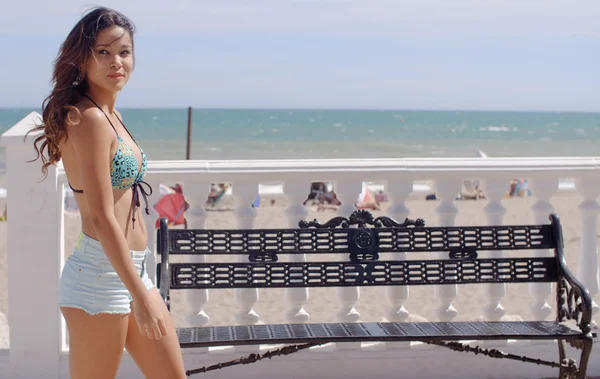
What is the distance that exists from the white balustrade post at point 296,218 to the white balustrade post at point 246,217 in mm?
195

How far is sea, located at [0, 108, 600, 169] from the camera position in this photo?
50.7 meters

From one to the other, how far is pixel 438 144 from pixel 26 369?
178ft

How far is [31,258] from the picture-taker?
426 cm

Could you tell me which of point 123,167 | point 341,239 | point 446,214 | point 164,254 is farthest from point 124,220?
point 446,214

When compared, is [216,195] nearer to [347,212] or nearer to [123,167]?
[347,212]

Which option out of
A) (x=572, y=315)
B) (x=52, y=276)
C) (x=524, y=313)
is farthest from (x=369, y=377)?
(x=524, y=313)

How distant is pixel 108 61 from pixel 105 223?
0.58m

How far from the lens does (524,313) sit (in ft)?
25.5

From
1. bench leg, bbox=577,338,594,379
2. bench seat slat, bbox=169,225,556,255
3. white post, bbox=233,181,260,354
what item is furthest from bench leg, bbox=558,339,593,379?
white post, bbox=233,181,260,354

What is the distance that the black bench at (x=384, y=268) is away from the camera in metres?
3.92

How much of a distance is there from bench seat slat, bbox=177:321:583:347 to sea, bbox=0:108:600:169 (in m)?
40.1

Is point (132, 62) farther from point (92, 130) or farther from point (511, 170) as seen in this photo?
point (511, 170)

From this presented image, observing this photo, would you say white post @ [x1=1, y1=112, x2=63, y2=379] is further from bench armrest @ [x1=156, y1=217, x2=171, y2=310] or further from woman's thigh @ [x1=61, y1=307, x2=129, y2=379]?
woman's thigh @ [x1=61, y1=307, x2=129, y2=379]

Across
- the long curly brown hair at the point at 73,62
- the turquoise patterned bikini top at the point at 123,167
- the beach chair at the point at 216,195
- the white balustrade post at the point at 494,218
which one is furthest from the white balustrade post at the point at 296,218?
the beach chair at the point at 216,195
